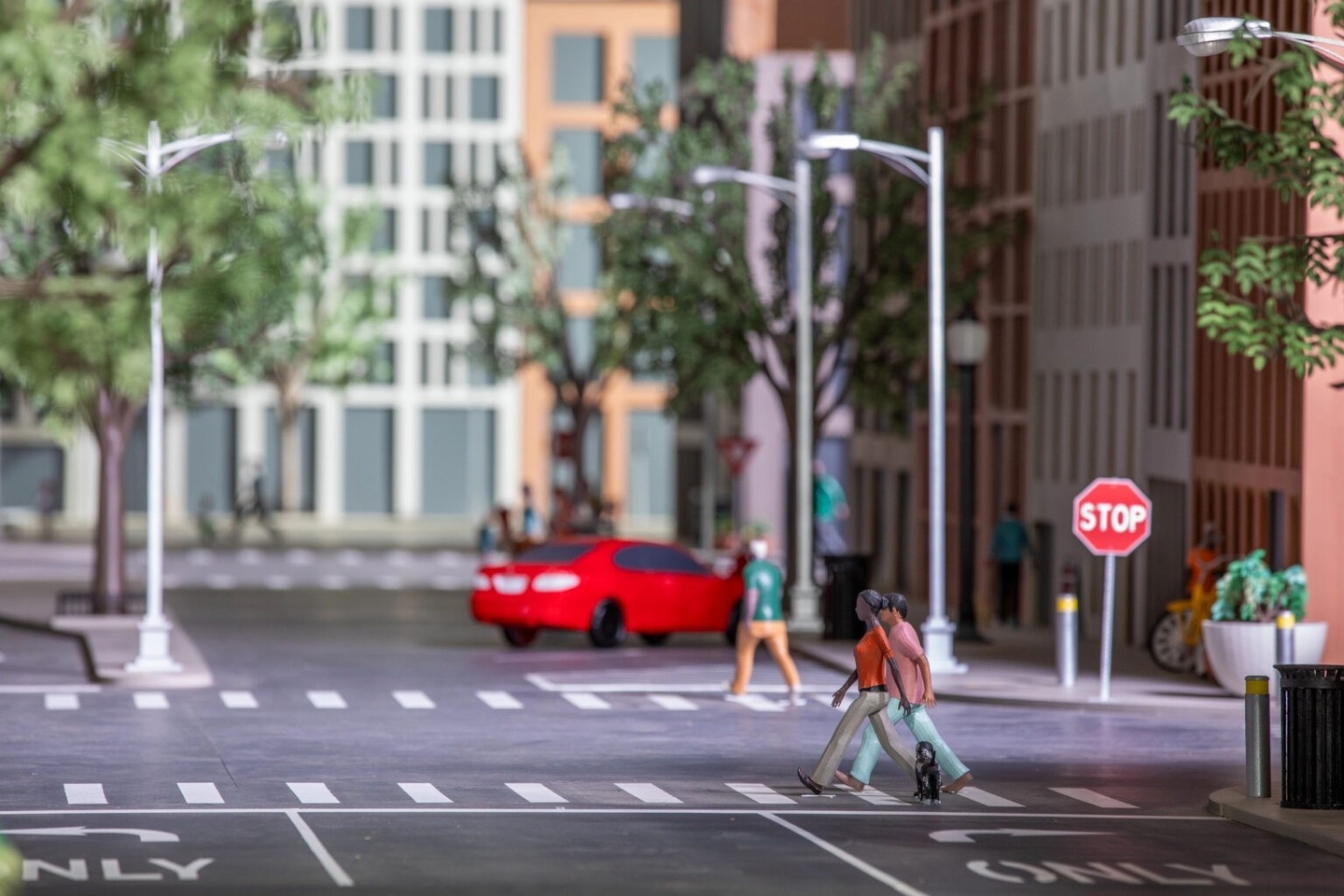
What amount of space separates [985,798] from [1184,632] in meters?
13.3

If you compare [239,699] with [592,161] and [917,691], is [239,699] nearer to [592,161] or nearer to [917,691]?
[917,691]

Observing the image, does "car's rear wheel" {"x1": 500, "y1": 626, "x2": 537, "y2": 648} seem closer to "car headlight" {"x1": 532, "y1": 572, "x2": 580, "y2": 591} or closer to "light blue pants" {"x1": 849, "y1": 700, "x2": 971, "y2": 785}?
"car headlight" {"x1": 532, "y1": 572, "x2": 580, "y2": 591}

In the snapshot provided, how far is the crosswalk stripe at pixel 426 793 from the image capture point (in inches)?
879

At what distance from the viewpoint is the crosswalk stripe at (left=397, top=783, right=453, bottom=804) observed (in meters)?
22.3

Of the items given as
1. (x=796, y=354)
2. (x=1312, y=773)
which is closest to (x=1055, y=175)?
(x=796, y=354)

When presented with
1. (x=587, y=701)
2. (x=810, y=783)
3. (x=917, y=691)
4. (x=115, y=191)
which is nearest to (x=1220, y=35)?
(x=917, y=691)

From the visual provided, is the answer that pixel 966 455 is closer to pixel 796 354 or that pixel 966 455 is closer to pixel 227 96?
pixel 796 354

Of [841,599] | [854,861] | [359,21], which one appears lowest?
[854,861]

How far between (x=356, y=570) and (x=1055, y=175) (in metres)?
21.6

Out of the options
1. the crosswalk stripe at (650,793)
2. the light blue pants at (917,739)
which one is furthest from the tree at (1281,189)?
the crosswalk stripe at (650,793)

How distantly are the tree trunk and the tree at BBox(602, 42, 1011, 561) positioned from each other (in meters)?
8.47

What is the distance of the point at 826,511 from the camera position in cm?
5450

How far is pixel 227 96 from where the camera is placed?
49.2 ft

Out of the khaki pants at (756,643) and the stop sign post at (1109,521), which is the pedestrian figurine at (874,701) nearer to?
the khaki pants at (756,643)
